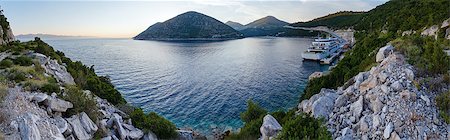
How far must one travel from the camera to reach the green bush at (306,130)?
12047 mm

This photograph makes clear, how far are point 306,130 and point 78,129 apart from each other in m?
11.0

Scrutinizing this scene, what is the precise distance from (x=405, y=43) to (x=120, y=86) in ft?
124

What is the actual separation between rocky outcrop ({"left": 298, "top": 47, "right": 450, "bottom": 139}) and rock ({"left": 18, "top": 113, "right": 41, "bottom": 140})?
12.2m

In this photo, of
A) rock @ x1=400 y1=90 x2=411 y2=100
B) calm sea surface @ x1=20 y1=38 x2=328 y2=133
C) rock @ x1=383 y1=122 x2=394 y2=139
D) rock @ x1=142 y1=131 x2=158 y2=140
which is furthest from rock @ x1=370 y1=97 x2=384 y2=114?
calm sea surface @ x1=20 y1=38 x2=328 y2=133

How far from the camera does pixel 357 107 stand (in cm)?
1274

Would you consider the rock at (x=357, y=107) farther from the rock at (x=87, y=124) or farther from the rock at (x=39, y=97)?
the rock at (x=39, y=97)

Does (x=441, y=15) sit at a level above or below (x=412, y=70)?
above

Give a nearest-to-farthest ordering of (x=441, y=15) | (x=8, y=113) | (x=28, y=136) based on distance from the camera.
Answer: (x=28, y=136), (x=8, y=113), (x=441, y=15)

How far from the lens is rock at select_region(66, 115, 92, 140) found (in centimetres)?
1348

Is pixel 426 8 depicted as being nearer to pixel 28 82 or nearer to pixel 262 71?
pixel 262 71

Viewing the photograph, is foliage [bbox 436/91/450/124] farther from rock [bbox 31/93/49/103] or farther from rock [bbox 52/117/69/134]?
rock [bbox 31/93/49/103]

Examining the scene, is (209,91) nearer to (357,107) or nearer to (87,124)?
(87,124)

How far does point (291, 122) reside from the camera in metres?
13.3

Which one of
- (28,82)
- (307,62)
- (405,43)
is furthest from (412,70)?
(307,62)
